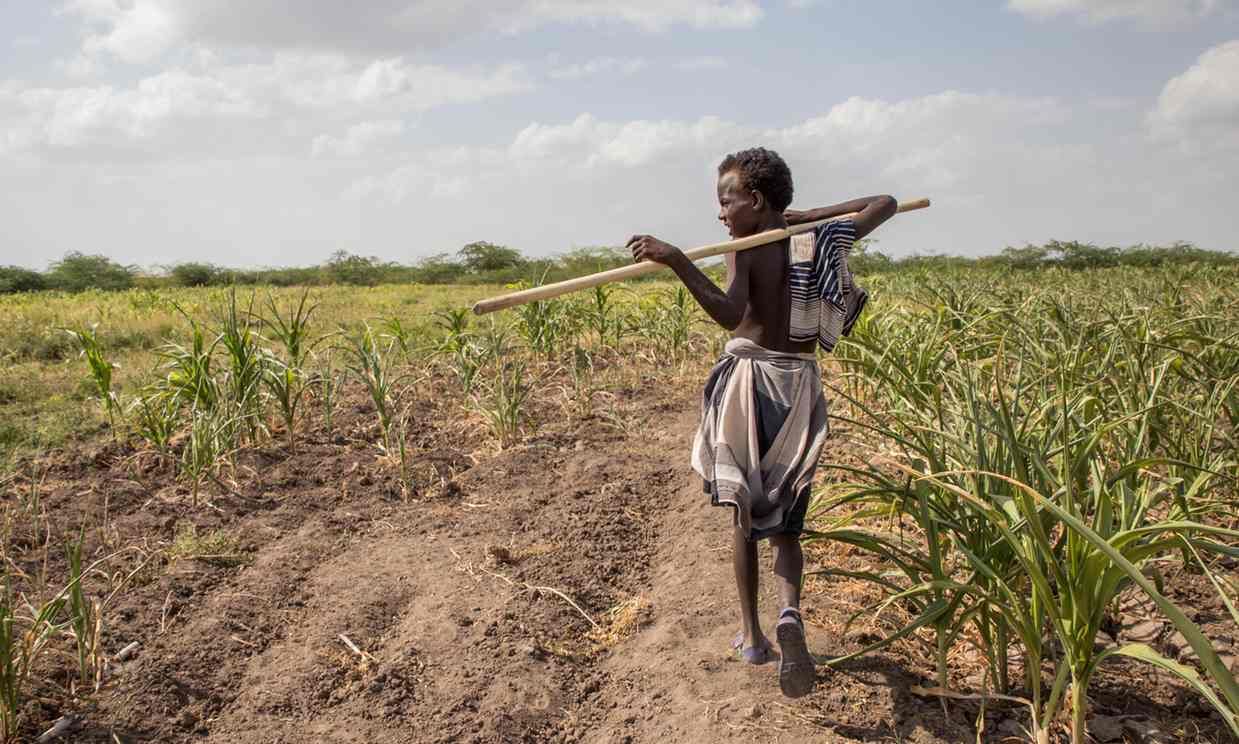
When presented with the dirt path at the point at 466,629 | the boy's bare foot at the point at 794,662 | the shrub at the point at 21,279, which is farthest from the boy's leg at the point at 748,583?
the shrub at the point at 21,279

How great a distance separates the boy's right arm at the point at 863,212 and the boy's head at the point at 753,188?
0.20 metres

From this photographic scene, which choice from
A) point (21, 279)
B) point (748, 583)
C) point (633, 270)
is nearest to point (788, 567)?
point (748, 583)

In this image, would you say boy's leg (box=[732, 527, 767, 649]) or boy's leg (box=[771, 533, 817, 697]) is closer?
boy's leg (box=[771, 533, 817, 697])

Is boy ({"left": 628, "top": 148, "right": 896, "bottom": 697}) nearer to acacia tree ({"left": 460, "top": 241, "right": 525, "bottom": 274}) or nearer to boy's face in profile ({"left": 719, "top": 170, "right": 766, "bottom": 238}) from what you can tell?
boy's face in profile ({"left": 719, "top": 170, "right": 766, "bottom": 238})

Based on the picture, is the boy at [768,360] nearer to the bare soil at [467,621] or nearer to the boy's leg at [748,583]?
the boy's leg at [748,583]

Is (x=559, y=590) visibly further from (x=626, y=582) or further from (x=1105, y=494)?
(x=1105, y=494)

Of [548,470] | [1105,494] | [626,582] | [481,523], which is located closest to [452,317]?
[548,470]

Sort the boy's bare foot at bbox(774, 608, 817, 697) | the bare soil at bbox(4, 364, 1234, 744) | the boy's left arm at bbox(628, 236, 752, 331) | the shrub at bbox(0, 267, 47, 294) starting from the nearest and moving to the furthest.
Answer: the boy's bare foot at bbox(774, 608, 817, 697)
the boy's left arm at bbox(628, 236, 752, 331)
the bare soil at bbox(4, 364, 1234, 744)
the shrub at bbox(0, 267, 47, 294)

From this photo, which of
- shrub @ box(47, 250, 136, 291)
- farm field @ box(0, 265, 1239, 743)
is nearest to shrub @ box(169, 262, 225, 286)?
shrub @ box(47, 250, 136, 291)

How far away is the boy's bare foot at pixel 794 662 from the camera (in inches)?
78.9

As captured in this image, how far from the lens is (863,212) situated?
2.50 m

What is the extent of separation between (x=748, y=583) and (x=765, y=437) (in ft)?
1.27

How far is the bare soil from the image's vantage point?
Result: 228cm

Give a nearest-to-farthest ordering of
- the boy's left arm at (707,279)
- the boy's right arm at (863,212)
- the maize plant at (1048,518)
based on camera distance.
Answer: the maize plant at (1048,518) < the boy's left arm at (707,279) < the boy's right arm at (863,212)
